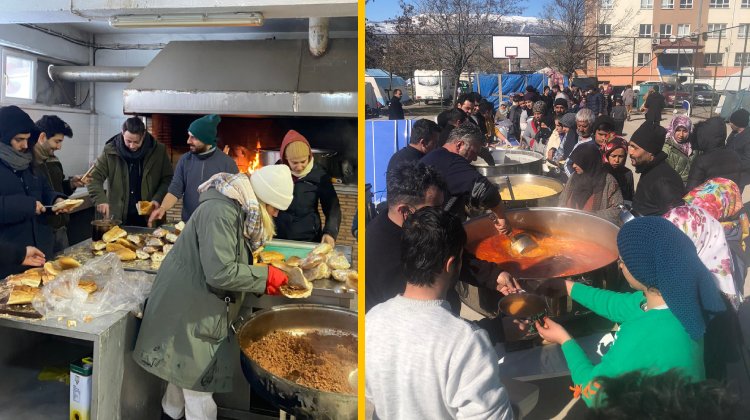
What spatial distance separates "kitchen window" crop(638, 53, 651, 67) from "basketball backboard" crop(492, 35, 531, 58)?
250mm

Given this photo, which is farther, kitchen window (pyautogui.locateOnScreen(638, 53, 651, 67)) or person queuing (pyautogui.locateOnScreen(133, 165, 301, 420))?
person queuing (pyautogui.locateOnScreen(133, 165, 301, 420))

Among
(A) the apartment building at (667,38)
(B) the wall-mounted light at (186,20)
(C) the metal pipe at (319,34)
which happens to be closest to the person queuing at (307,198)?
(C) the metal pipe at (319,34)

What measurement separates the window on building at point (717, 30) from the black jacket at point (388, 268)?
2.29 feet

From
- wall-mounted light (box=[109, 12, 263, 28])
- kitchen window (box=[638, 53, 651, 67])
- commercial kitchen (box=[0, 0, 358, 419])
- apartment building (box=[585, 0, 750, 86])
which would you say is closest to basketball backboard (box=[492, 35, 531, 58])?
apartment building (box=[585, 0, 750, 86])

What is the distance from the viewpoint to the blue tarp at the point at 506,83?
4.07 ft

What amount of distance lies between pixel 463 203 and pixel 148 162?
169 cm

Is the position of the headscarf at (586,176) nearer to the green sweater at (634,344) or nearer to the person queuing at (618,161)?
the person queuing at (618,161)

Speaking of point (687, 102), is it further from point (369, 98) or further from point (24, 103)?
point (24, 103)

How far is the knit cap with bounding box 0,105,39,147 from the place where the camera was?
2.27m

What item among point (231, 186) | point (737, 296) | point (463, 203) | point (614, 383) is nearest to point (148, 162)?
point (231, 186)

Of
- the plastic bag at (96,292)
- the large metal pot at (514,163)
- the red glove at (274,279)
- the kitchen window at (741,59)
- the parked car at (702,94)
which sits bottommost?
the plastic bag at (96,292)

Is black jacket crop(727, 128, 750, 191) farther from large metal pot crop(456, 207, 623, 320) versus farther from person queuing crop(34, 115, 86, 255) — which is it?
person queuing crop(34, 115, 86, 255)

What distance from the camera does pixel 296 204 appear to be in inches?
91.6

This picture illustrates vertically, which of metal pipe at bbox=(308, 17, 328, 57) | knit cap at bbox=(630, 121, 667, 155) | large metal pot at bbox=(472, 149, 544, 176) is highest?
metal pipe at bbox=(308, 17, 328, 57)
